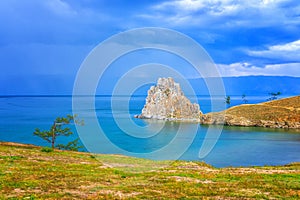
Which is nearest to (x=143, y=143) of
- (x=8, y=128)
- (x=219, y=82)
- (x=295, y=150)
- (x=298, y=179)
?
(x=295, y=150)

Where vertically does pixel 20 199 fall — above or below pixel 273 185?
above

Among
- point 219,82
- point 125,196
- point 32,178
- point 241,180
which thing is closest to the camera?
point 125,196

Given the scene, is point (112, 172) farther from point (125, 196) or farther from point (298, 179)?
point (298, 179)

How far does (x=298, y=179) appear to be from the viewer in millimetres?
21906

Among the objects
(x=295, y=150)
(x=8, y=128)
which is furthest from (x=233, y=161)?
(x=8, y=128)

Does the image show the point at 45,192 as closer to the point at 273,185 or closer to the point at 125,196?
the point at 125,196

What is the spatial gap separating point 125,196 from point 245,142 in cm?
11967

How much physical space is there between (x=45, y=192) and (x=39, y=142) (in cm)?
10192

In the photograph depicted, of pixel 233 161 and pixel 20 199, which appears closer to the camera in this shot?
pixel 20 199

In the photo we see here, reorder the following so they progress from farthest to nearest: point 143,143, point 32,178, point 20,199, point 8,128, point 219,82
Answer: point 8,128, point 143,143, point 219,82, point 32,178, point 20,199

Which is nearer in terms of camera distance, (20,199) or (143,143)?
(20,199)

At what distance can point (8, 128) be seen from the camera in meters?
150

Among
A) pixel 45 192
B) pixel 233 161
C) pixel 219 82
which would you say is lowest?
pixel 233 161

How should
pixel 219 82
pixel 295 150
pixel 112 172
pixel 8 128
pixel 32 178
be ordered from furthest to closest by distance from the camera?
pixel 8 128 < pixel 295 150 < pixel 219 82 < pixel 112 172 < pixel 32 178
